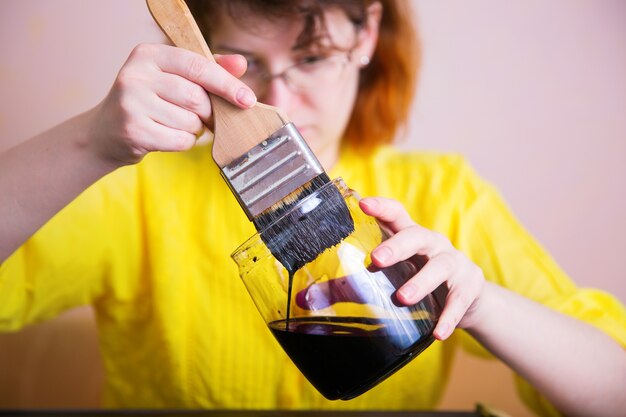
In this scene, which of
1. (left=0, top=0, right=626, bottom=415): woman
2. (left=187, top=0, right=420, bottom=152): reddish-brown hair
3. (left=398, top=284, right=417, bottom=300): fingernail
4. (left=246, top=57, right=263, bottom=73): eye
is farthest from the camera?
(left=187, top=0, right=420, bottom=152): reddish-brown hair

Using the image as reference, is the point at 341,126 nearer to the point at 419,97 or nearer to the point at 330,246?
the point at 419,97

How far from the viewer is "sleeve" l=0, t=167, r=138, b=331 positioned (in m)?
0.69

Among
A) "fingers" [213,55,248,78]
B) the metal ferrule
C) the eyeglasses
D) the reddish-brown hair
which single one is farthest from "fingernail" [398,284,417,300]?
the reddish-brown hair

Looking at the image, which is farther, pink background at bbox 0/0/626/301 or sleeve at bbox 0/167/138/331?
pink background at bbox 0/0/626/301

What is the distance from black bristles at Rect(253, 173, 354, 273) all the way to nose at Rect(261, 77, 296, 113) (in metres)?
0.24

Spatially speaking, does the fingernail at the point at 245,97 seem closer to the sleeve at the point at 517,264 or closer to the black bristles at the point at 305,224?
the black bristles at the point at 305,224

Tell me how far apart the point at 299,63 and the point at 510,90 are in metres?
0.34

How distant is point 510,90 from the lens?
0.85 meters

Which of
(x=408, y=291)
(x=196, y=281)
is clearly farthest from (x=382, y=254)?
(x=196, y=281)

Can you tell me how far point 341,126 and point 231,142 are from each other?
12.9 inches

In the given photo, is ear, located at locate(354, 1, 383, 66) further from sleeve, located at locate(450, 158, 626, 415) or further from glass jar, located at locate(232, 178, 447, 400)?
glass jar, located at locate(232, 178, 447, 400)

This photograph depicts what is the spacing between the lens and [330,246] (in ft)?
1.45

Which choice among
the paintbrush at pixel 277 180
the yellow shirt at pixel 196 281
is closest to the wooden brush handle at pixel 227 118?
the paintbrush at pixel 277 180

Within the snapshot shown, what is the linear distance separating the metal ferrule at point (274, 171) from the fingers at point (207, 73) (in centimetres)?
4
